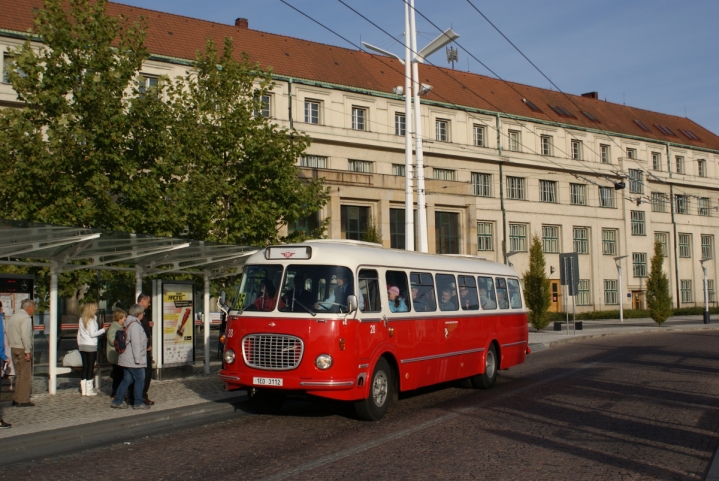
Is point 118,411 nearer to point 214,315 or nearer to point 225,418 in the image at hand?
point 225,418

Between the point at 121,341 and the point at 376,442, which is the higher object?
the point at 121,341

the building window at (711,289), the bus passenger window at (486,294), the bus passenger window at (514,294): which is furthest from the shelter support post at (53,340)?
the building window at (711,289)

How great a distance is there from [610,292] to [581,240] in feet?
17.6

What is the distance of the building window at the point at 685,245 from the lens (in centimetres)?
7725

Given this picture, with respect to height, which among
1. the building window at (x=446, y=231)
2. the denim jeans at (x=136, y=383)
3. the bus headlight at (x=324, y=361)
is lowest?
the denim jeans at (x=136, y=383)

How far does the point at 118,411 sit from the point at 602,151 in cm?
6352

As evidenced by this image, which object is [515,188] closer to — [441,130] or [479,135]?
[479,135]

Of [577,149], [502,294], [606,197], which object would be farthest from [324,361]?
[606,197]

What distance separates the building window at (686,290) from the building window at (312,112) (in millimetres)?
42016

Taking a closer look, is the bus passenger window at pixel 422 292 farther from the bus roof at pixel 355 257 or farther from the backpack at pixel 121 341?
the backpack at pixel 121 341

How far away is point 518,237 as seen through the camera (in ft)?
213

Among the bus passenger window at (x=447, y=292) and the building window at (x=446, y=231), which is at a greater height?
the building window at (x=446, y=231)

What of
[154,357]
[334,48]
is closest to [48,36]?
[154,357]

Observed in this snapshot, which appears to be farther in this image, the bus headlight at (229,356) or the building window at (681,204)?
the building window at (681,204)
